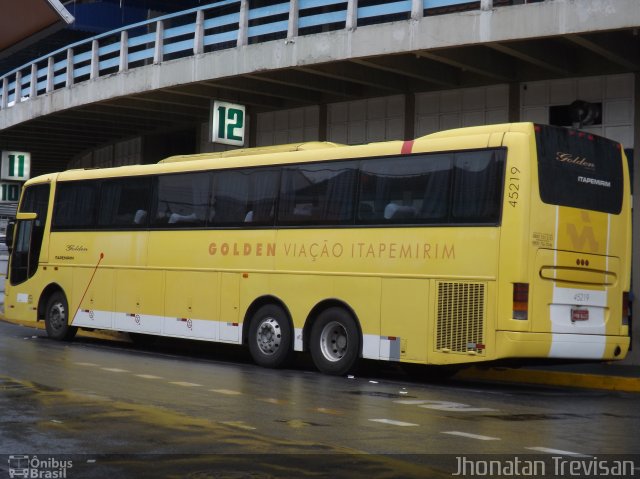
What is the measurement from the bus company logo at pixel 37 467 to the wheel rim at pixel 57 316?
46.1 feet

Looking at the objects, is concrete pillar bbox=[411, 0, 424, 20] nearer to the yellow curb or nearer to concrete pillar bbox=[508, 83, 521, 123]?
concrete pillar bbox=[508, 83, 521, 123]

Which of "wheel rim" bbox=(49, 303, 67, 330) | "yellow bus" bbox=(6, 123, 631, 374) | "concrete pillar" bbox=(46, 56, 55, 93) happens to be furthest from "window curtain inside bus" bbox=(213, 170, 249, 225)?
"concrete pillar" bbox=(46, 56, 55, 93)

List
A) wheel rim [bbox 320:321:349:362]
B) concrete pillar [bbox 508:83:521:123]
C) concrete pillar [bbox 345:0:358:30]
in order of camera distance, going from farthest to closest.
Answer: concrete pillar [bbox 508:83:521:123], concrete pillar [bbox 345:0:358:30], wheel rim [bbox 320:321:349:362]

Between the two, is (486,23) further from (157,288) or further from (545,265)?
(157,288)

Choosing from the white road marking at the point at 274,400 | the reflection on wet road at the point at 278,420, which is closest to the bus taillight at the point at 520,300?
the reflection on wet road at the point at 278,420

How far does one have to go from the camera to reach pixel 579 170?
49.1 feet

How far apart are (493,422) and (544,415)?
3.80 ft

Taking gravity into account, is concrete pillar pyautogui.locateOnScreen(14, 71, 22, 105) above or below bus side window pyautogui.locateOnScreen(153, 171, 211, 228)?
above

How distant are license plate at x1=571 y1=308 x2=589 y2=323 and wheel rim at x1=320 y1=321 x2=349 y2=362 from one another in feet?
11.0

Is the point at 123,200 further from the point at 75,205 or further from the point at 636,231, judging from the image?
the point at 636,231

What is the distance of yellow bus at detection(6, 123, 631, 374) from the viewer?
564 inches

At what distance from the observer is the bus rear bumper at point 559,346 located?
14.1m

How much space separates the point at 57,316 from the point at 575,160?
11.4 metres

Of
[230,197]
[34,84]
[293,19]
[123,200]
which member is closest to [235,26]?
[34,84]
